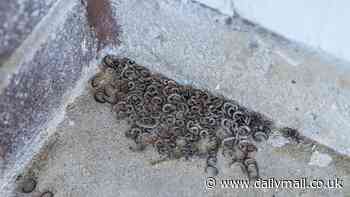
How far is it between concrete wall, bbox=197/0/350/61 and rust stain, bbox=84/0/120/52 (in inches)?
11.7

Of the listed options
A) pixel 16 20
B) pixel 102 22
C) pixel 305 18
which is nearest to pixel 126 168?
pixel 102 22

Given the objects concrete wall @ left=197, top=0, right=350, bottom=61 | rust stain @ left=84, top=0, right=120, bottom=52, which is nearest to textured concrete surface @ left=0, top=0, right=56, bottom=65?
rust stain @ left=84, top=0, right=120, bottom=52

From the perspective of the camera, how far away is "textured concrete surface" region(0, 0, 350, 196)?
1.72m

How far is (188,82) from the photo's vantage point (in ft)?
6.25

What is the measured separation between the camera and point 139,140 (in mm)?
1827

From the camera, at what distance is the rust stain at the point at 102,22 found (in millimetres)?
1768

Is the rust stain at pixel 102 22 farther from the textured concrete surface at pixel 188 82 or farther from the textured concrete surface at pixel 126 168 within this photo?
the textured concrete surface at pixel 126 168

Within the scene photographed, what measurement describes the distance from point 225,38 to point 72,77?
467mm

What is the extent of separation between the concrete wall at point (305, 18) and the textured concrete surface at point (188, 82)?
0.04 m

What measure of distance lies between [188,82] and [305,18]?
Answer: 1.45 ft

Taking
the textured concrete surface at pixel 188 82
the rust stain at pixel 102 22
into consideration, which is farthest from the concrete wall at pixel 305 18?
the rust stain at pixel 102 22

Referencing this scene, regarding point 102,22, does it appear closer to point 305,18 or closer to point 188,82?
point 188,82

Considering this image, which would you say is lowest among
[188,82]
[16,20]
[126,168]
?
[126,168]

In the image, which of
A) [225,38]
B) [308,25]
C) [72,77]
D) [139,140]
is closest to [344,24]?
[308,25]
